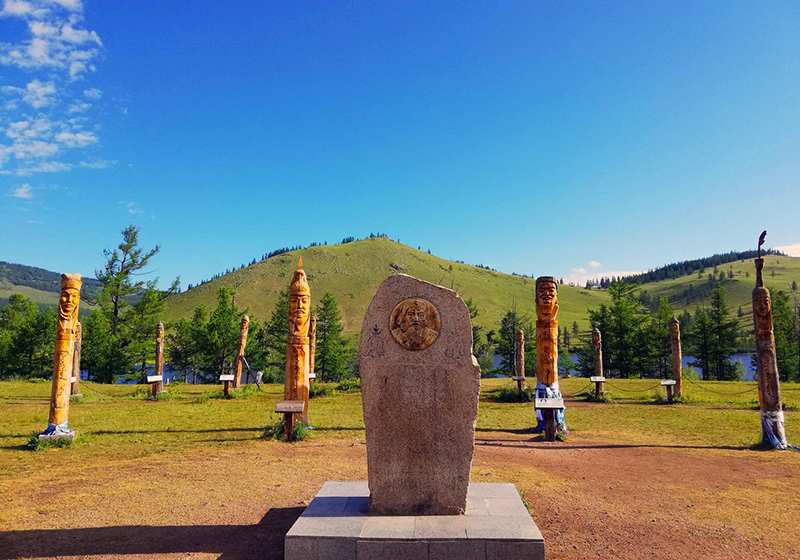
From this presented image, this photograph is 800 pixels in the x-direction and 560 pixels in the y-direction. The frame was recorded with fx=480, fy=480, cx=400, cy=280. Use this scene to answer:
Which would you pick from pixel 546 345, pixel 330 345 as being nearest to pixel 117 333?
pixel 330 345

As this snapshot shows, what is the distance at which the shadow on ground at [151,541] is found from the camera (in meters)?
5.34

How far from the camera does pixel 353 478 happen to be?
846 cm

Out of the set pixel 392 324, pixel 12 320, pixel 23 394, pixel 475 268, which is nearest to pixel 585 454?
pixel 392 324

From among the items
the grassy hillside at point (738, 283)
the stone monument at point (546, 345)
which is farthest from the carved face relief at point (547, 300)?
the grassy hillside at point (738, 283)

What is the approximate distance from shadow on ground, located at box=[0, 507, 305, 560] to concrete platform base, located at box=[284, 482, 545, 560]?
70 cm

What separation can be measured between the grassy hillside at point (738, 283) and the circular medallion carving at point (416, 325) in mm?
123101

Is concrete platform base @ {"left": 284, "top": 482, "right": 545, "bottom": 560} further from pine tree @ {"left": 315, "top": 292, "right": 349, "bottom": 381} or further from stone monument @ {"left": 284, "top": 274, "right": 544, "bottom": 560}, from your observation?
pine tree @ {"left": 315, "top": 292, "right": 349, "bottom": 381}

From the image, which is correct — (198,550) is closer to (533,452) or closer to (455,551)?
(455,551)

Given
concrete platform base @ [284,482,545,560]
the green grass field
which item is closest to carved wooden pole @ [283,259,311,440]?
the green grass field

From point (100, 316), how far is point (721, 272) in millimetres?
165799

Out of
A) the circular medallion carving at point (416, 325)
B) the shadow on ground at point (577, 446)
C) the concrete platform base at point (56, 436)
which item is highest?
the circular medallion carving at point (416, 325)

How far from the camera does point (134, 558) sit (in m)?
5.20

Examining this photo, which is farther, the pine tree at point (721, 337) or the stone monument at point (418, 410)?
the pine tree at point (721, 337)

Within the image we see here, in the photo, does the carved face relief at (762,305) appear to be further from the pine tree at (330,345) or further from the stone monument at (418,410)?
the pine tree at (330,345)
